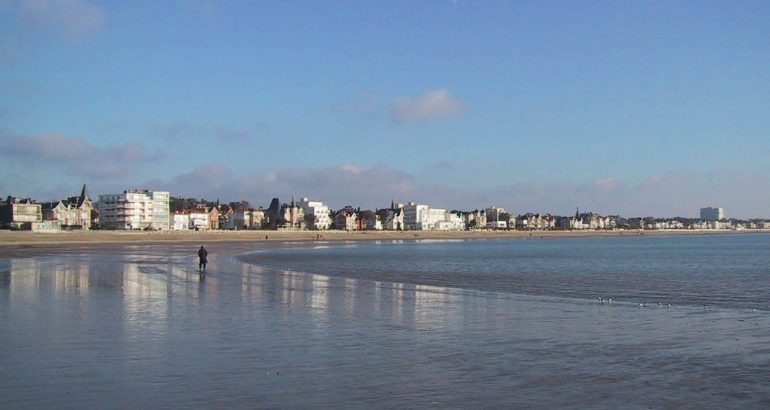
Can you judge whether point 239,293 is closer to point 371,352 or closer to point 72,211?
point 371,352

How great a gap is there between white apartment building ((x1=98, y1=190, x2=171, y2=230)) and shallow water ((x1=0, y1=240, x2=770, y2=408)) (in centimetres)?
16175

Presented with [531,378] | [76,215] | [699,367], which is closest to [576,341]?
[699,367]

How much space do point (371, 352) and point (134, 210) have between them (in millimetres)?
175905

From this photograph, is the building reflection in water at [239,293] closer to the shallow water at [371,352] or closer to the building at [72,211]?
the shallow water at [371,352]

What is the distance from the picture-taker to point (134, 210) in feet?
584

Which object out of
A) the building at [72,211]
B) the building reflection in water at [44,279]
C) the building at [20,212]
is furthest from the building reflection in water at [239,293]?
the building at [72,211]

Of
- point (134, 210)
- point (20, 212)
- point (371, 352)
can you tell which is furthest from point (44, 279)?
point (134, 210)

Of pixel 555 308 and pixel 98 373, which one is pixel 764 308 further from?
pixel 98 373

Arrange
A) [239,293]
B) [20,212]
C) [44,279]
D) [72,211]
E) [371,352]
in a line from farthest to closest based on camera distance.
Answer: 1. [72,211]
2. [20,212]
3. [44,279]
4. [239,293]
5. [371,352]

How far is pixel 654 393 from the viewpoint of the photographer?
33.2ft

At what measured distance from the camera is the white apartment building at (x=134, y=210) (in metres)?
177

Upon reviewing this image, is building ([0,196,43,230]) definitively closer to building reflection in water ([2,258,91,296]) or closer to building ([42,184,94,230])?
building ([42,184,94,230])

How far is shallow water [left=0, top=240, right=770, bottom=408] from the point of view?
9758 millimetres

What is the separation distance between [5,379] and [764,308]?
2066cm
